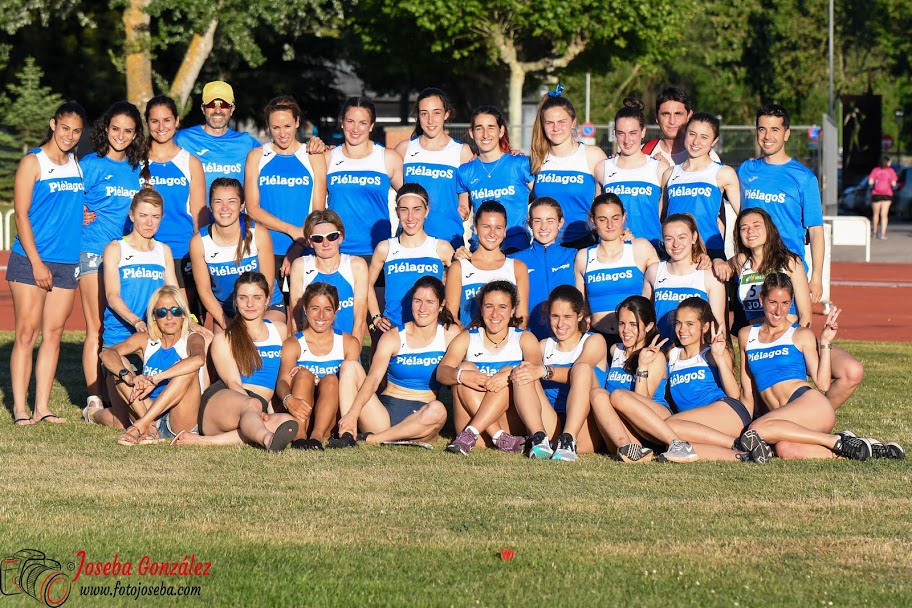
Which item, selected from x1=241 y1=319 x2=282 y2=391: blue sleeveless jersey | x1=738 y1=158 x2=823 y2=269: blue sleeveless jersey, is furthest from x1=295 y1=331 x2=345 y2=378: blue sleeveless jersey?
x1=738 y1=158 x2=823 y2=269: blue sleeveless jersey

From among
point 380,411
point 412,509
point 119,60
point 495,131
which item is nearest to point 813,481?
point 412,509

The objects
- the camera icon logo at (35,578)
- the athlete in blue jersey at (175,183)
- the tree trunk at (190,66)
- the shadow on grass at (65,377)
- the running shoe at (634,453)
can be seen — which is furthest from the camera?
the tree trunk at (190,66)

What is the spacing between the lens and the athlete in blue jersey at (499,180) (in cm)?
935

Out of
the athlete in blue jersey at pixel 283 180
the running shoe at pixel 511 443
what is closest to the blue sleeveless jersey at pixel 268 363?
the athlete in blue jersey at pixel 283 180

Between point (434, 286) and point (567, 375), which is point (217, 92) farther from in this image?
point (567, 375)

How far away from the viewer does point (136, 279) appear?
9.01 metres

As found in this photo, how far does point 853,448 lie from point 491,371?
2.20m

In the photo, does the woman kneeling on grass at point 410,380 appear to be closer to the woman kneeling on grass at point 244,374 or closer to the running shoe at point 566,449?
the woman kneeling on grass at point 244,374

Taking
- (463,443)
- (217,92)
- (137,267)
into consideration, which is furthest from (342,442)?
(217,92)

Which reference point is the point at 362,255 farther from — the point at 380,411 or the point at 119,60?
the point at 119,60

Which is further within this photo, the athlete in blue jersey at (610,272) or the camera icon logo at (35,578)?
the athlete in blue jersey at (610,272)

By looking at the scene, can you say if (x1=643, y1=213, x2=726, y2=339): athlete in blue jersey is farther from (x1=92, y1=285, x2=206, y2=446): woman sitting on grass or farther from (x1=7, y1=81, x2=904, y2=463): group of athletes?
(x1=92, y1=285, x2=206, y2=446): woman sitting on grass

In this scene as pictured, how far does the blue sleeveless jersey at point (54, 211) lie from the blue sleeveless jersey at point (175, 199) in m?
0.59

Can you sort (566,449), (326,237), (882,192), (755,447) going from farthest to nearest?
(882,192) → (326,237) → (566,449) → (755,447)
